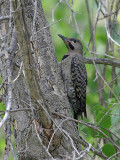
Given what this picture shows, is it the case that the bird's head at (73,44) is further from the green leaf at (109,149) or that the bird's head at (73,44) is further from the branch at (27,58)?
the branch at (27,58)

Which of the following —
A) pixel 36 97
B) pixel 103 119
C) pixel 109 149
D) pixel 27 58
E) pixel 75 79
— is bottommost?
pixel 109 149

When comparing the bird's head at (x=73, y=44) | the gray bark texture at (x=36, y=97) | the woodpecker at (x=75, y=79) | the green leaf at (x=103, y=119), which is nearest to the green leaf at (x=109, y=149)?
the green leaf at (x=103, y=119)

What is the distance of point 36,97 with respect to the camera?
2172 millimetres

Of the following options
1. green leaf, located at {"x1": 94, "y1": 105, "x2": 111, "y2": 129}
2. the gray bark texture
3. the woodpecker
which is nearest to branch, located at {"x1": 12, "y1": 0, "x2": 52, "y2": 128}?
the gray bark texture

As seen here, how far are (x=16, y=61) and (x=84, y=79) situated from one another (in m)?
1.91

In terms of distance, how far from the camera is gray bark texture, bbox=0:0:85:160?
6.91 feet

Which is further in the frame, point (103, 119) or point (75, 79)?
point (75, 79)

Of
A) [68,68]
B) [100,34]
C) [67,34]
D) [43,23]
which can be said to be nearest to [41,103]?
[43,23]

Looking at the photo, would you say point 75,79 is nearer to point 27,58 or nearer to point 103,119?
point 103,119

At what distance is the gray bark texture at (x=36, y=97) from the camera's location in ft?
6.91

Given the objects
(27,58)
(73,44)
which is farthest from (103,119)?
(73,44)

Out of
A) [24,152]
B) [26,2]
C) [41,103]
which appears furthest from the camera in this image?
[26,2]

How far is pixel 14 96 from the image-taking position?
2625 mm

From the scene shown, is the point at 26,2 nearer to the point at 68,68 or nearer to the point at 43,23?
the point at 43,23
